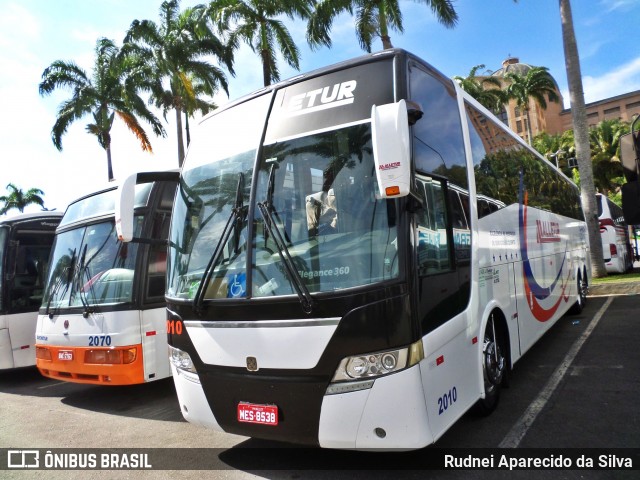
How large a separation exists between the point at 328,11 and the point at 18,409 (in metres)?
16.2

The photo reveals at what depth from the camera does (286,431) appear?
11.1 feet

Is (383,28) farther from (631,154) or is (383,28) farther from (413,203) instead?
(413,203)

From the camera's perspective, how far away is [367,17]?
697 inches

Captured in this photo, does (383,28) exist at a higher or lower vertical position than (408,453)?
higher

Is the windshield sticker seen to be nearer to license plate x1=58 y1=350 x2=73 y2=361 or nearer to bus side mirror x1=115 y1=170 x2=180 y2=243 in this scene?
bus side mirror x1=115 y1=170 x2=180 y2=243

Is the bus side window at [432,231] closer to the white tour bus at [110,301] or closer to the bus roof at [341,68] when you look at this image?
the bus roof at [341,68]

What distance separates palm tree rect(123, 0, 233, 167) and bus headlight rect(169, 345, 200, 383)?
1777cm

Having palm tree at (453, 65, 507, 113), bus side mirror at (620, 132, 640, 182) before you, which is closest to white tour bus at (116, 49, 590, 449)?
bus side mirror at (620, 132, 640, 182)

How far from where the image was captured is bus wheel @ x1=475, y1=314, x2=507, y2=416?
4.48 m

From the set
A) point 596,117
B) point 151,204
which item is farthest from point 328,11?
point 596,117

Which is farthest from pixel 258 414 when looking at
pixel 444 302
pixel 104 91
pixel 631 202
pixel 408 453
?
pixel 104 91

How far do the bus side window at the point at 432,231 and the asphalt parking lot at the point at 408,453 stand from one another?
5.05 ft

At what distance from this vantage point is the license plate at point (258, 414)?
11.2 ft

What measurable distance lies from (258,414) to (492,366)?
7.98 feet
